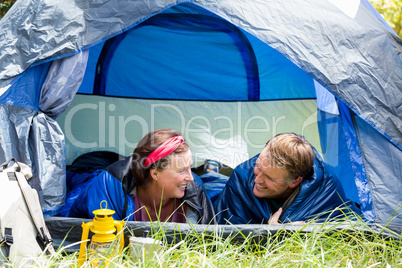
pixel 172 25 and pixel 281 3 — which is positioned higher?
pixel 281 3

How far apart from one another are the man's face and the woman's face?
35 centimetres

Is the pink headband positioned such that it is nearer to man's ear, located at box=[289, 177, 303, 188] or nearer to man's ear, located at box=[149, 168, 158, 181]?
man's ear, located at box=[149, 168, 158, 181]

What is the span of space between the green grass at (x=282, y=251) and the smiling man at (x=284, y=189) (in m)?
0.18

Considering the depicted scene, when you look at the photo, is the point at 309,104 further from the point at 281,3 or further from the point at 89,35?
the point at 89,35

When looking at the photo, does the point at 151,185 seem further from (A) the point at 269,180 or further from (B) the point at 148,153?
(A) the point at 269,180

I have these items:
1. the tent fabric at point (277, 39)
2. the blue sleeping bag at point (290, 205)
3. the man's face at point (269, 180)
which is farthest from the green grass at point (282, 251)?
the tent fabric at point (277, 39)

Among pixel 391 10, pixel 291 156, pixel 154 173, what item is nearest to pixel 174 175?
pixel 154 173

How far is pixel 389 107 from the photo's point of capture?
85.7 inches

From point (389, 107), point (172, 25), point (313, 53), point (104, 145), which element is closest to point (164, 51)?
point (172, 25)

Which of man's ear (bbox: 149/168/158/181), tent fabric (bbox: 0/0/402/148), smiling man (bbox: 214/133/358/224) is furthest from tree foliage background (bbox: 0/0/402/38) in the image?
man's ear (bbox: 149/168/158/181)

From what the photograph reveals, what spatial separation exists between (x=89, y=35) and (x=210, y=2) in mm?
598

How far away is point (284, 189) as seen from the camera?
7.30 feet

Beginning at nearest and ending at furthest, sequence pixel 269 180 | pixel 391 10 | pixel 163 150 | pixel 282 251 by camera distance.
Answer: pixel 282 251 → pixel 163 150 → pixel 269 180 → pixel 391 10

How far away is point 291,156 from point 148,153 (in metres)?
0.68
